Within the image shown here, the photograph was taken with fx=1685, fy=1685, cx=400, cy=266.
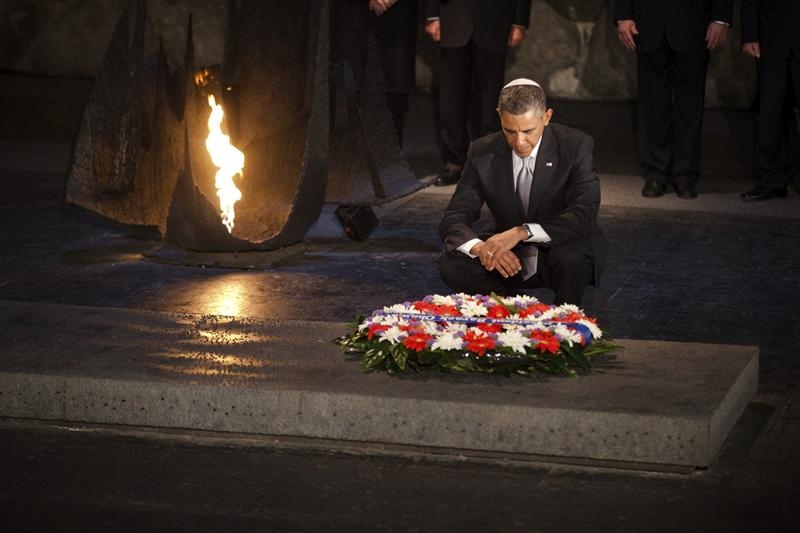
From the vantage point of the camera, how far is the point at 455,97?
34.0 ft

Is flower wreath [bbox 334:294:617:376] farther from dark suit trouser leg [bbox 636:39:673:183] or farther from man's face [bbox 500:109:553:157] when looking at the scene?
dark suit trouser leg [bbox 636:39:673:183]

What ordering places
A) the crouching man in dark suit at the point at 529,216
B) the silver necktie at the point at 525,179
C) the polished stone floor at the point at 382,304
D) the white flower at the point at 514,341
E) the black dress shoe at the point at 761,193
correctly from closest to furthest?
the polished stone floor at the point at 382,304 → the white flower at the point at 514,341 → the crouching man in dark suit at the point at 529,216 → the silver necktie at the point at 525,179 → the black dress shoe at the point at 761,193

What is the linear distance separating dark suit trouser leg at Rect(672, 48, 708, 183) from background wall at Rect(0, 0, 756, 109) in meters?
5.04

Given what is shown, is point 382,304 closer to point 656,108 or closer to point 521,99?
point 521,99

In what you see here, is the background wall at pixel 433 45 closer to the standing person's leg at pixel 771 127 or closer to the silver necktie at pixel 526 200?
the standing person's leg at pixel 771 127

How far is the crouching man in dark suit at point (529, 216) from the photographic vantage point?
21.9ft

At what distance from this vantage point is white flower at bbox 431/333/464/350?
558 centimetres

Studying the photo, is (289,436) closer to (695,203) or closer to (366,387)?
(366,387)

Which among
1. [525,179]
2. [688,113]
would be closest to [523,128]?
[525,179]

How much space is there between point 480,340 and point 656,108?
4631 millimetres

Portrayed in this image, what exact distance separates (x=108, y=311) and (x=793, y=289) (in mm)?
3134

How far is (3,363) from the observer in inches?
229

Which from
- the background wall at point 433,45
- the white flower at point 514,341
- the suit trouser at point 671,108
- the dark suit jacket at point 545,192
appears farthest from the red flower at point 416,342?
the background wall at point 433,45

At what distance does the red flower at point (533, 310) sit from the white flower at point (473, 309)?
0.13 metres
